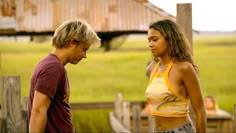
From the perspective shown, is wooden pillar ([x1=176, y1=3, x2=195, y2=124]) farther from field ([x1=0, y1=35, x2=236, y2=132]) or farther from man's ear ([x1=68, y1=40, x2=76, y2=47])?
field ([x1=0, y1=35, x2=236, y2=132])

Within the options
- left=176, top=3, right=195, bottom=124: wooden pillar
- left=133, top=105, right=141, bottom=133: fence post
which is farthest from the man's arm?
left=133, top=105, right=141, bottom=133: fence post

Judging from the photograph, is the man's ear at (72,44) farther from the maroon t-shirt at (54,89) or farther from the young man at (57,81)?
the maroon t-shirt at (54,89)

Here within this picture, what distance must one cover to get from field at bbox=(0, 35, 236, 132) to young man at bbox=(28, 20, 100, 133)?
1500 cm

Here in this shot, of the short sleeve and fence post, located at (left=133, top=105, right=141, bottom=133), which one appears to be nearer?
the short sleeve

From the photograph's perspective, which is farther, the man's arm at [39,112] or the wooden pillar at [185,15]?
the wooden pillar at [185,15]

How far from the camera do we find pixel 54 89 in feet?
13.4

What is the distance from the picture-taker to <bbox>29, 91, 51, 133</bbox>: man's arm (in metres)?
4.08

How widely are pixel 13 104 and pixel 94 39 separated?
1.65 metres

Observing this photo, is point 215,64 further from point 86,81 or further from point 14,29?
point 14,29

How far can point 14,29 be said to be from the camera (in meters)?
11.6

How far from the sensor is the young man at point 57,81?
407cm

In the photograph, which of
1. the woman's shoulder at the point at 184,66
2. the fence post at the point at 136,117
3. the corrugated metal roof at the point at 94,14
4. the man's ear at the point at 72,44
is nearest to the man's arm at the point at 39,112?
the man's ear at the point at 72,44

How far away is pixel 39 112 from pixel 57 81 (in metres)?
0.19

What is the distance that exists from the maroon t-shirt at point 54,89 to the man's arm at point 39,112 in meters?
0.03
